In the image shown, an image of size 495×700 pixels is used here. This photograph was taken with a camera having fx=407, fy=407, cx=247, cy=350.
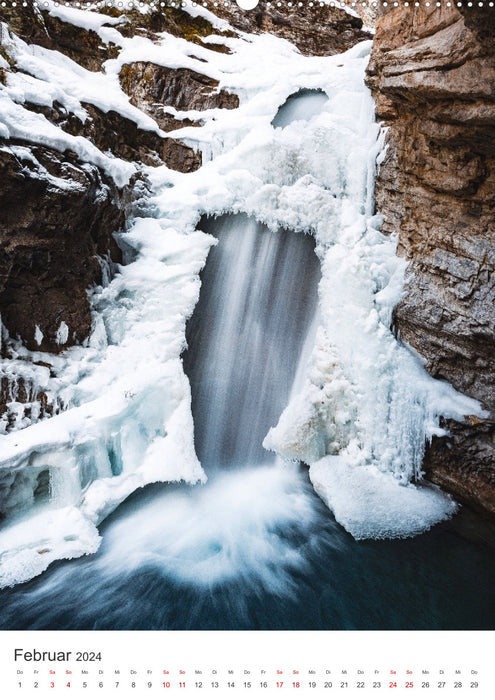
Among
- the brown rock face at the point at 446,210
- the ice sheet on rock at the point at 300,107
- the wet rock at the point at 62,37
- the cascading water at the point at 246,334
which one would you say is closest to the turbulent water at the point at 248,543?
the cascading water at the point at 246,334

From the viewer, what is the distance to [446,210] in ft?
16.9

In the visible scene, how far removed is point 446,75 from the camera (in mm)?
4230

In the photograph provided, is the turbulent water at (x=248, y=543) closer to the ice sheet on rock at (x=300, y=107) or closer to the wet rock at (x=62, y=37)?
the ice sheet on rock at (x=300, y=107)

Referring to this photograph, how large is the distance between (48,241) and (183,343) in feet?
6.60

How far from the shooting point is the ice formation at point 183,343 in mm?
4293

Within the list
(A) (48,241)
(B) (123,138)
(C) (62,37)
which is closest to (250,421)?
(A) (48,241)

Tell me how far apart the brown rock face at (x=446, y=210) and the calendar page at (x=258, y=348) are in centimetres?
3

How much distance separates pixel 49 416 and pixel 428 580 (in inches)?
172

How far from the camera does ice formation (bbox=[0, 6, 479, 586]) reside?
429cm

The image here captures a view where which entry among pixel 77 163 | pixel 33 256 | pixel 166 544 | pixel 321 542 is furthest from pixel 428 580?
pixel 77 163

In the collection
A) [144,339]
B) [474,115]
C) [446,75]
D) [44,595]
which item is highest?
[446,75]

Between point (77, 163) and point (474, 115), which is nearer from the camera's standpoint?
point (474, 115)

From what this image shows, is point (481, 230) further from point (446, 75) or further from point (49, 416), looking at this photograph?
point (49, 416)

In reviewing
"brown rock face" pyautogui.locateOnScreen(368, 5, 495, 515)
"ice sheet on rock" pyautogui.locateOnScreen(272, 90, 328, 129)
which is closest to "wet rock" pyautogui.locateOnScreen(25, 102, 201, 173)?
"ice sheet on rock" pyautogui.locateOnScreen(272, 90, 328, 129)
